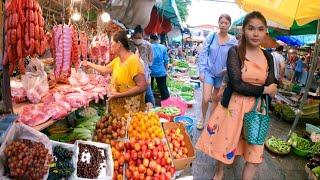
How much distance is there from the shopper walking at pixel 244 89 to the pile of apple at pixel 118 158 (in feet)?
4.02

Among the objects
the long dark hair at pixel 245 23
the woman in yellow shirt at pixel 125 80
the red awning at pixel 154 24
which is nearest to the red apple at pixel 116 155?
the woman in yellow shirt at pixel 125 80

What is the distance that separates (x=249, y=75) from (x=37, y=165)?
100 inches

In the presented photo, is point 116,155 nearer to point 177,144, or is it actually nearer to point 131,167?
point 131,167

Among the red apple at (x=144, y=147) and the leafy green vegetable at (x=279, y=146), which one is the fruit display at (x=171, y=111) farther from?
the red apple at (x=144, y=147)

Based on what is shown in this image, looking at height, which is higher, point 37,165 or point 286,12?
point 286,12

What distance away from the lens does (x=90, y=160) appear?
3254 mm

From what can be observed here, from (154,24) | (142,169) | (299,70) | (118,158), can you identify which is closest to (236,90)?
(142,169)

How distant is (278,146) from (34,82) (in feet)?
15.6

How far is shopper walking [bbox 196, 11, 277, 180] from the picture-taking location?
3824 mm

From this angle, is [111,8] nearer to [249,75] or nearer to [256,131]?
[249,75]

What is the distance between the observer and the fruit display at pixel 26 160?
251 centimetres

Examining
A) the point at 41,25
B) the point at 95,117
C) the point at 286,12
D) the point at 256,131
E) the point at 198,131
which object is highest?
the point at 286,12

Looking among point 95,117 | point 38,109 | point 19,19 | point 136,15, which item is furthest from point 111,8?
point 19,19

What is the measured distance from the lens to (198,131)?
7.14 metres
